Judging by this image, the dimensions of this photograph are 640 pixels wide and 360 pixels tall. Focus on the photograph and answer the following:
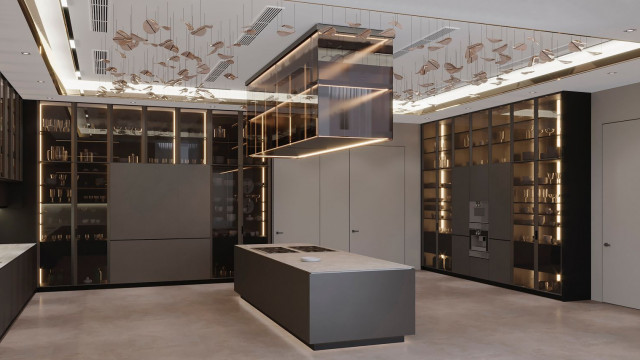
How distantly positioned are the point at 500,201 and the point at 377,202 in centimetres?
283

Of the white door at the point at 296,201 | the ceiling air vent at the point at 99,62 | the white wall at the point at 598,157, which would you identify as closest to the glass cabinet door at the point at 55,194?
the ceiling air vent at the point at 99,62

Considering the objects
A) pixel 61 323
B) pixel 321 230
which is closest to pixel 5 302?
pixel 61 323

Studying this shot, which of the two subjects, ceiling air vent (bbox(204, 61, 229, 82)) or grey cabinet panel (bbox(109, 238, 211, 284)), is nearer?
ceiling air vent (bbox(204, 61, 229, 82))

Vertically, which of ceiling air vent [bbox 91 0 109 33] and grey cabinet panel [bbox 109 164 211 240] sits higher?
ceiling air vent [bbox 91 0 109 33]

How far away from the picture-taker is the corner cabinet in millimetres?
8508

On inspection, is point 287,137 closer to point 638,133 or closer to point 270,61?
point 270,61

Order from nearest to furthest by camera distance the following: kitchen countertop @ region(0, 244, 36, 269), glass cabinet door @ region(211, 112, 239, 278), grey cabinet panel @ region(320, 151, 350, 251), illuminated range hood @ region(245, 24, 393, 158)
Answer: illuminated range hood @ region(245, 24, 393, 158)
kitchen countertop @ region(0, 244, 36, 269)
glass cabinet door @ region(211, 112, 239, 278)
grey cabinet panel @ region(320, 151, 350, 251)

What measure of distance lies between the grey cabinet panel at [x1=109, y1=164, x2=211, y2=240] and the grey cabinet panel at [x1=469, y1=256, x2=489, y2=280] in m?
4.80

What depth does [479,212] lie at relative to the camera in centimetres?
1026

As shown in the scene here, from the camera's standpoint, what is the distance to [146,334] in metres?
6.50

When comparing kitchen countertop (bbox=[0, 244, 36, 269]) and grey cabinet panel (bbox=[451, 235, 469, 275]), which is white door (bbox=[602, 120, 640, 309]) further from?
kitchen countertop (bbox=[0, 244, 36, 269])

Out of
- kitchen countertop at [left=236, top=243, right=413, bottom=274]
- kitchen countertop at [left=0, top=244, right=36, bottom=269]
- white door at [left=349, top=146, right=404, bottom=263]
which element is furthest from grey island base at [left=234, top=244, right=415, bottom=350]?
white door at [left=349, top=146, right=404, bottom=263]

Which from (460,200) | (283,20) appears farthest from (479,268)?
(283,20)

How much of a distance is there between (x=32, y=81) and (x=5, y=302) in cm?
321
